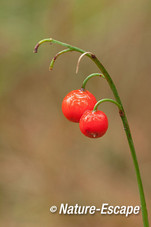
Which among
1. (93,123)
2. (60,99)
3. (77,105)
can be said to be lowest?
(93,123)

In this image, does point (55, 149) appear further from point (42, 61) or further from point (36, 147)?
point (42, 61)

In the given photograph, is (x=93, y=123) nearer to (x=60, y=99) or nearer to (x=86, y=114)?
(x=86, y=114)

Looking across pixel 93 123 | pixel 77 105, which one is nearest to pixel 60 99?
pixel 77 105

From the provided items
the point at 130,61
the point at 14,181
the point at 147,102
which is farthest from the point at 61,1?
the point at 14,181

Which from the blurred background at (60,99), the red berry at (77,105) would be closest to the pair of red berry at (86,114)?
the red berry at (77,105)

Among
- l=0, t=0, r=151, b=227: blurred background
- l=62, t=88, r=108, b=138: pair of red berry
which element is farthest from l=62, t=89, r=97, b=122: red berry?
l=0, t=0, r=151, b=227: blurred background

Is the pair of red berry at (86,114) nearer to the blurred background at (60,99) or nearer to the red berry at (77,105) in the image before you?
the red berry at (77,105)

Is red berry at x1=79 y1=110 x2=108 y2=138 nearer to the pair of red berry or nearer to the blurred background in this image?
the pair of red berry
